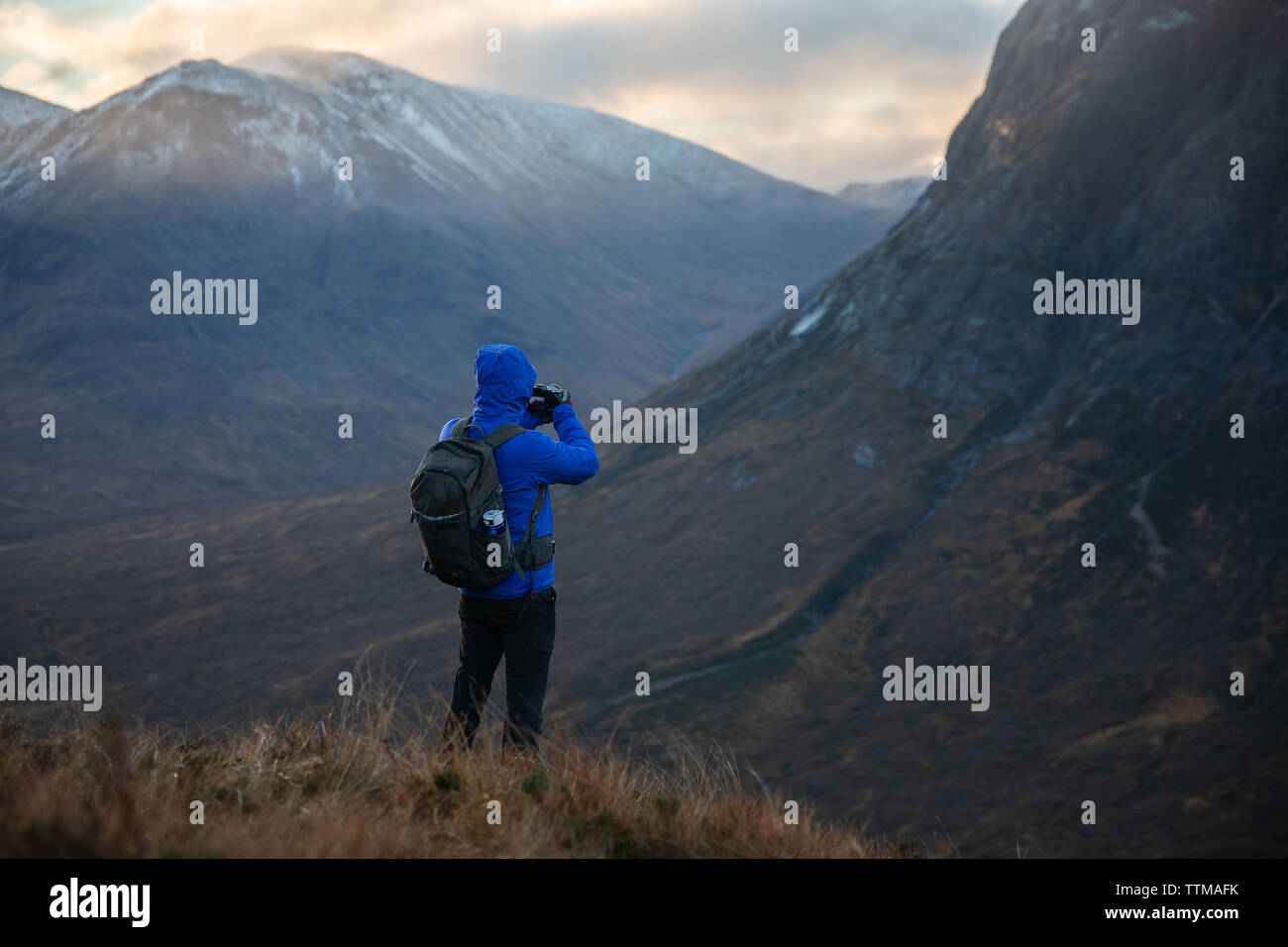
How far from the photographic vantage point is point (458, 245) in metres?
107

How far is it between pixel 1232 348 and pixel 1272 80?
11203 mm

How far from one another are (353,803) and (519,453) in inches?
82.0

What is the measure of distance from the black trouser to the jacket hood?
3.35 feet

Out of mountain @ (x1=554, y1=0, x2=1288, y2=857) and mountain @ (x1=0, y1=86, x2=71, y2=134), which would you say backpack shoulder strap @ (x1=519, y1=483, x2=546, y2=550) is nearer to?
mountain @ (x1=554, y1=0, x2=1288, y2=857)

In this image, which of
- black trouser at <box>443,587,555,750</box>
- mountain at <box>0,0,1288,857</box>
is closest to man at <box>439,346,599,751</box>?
black trouser at <box>443,587,555,750</box>

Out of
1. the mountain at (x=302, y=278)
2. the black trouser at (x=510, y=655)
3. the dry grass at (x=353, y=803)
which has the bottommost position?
the dry grass at (x=353, y=803)

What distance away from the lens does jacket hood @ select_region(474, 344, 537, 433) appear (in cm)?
577

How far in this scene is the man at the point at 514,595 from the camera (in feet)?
18.3

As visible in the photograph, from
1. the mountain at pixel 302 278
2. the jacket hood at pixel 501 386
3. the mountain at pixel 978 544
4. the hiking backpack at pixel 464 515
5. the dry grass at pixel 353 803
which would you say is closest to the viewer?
the dry grass at pixel 353 803

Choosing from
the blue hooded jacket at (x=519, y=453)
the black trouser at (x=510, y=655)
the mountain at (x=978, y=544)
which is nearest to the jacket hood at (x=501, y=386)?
the blue hooded jacket at (x=519, y=453)

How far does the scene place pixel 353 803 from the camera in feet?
14.1

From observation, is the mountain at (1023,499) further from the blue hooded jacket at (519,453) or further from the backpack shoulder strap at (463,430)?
the backpack shoulder strap at (463,430)

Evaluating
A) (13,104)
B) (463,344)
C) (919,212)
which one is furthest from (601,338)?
(13,104)

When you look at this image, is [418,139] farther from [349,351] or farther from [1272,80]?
[1272,80]
